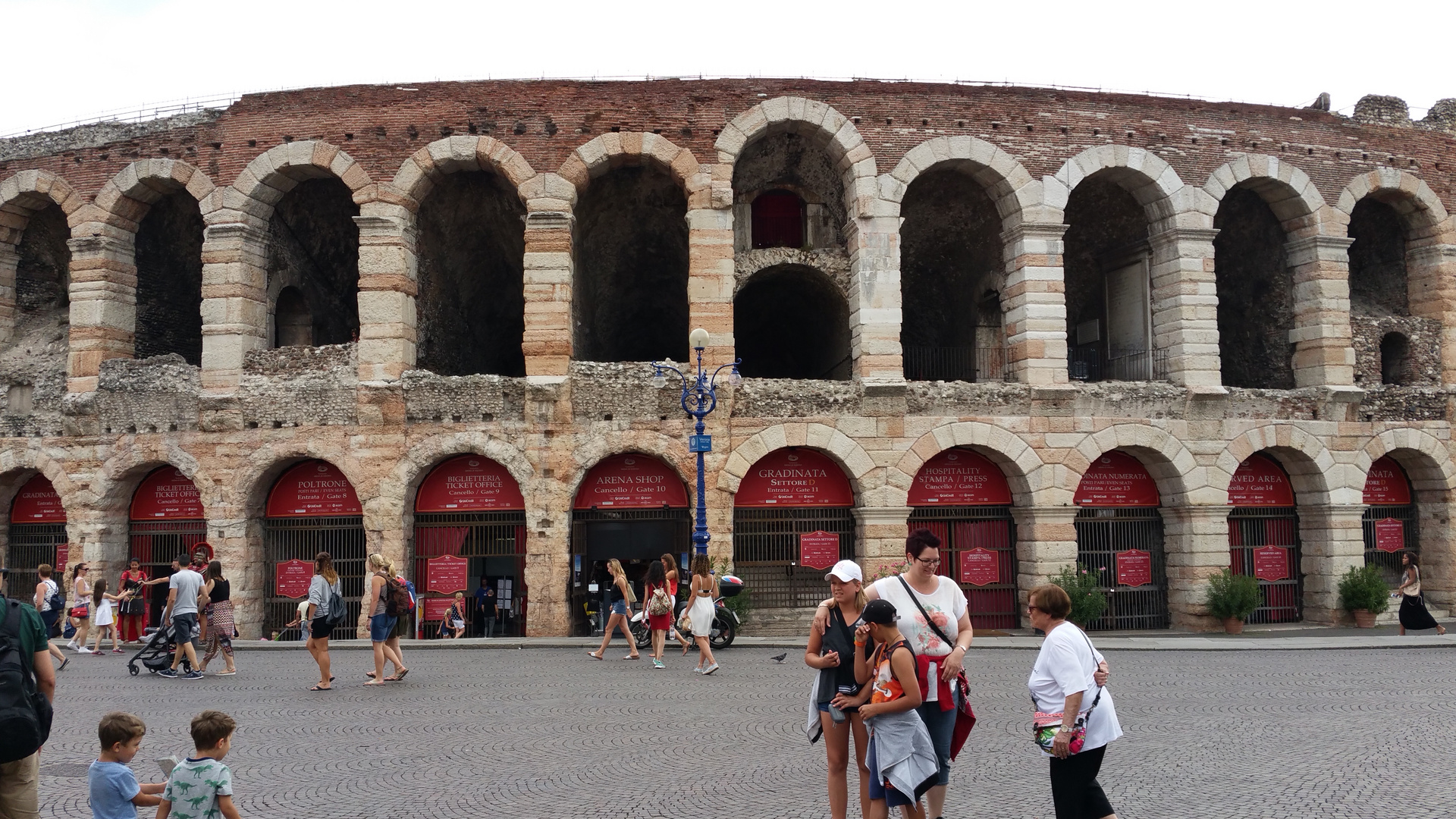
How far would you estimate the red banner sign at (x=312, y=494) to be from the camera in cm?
1888

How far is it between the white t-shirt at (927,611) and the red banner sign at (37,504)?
19.8 meters

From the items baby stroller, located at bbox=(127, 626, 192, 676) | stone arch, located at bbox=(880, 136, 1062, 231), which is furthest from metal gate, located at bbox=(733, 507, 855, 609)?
baby stroller, located at bbox=(127, 626, 192, 676)

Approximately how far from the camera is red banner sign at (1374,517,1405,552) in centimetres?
2048

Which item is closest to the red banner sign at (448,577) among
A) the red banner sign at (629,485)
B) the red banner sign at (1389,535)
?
the red banner sign at (629,485)

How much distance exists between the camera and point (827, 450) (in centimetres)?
1819

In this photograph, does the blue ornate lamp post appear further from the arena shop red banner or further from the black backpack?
the black backpack

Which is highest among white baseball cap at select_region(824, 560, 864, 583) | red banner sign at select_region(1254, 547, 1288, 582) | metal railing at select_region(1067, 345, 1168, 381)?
metal railing at select_region(1067, 345, 1168, 381)

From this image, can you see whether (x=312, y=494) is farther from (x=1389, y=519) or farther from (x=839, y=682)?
(x=1389, y=519)

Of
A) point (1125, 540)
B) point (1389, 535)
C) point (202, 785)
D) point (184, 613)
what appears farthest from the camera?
point (1389, 535)

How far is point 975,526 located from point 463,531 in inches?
385

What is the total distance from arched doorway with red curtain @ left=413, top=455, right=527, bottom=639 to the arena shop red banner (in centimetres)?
436

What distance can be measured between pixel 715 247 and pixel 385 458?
23.4ft

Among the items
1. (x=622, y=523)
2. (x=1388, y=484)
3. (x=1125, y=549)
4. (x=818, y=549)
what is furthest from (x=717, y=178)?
(x=1388, y=484)

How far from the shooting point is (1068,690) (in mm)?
4930
